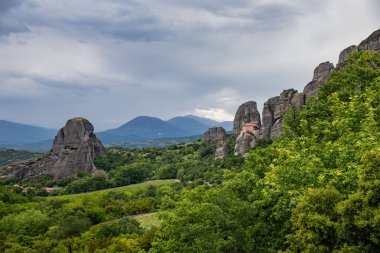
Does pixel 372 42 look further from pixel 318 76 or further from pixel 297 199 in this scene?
pixel 297 199

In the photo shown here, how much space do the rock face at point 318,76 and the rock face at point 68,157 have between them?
82.2 metres

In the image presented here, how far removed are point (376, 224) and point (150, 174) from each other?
113 metres

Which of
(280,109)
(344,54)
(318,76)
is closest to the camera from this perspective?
(344,54)

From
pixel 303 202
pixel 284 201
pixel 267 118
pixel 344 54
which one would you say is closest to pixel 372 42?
pixel 344 54

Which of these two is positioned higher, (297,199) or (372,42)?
(372,42)

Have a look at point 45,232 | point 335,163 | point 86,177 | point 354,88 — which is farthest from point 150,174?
point 335,163

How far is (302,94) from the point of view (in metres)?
77.3

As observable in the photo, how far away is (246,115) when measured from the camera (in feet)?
393

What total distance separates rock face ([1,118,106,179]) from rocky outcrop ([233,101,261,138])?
50.9 meters

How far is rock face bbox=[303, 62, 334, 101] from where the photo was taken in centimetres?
7438

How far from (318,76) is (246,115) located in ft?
142

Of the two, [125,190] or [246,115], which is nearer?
[125,190]

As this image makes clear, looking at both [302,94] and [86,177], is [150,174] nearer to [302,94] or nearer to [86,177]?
[86,177]

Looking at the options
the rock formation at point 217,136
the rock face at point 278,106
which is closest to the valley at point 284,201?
the rock face at point 278,106
